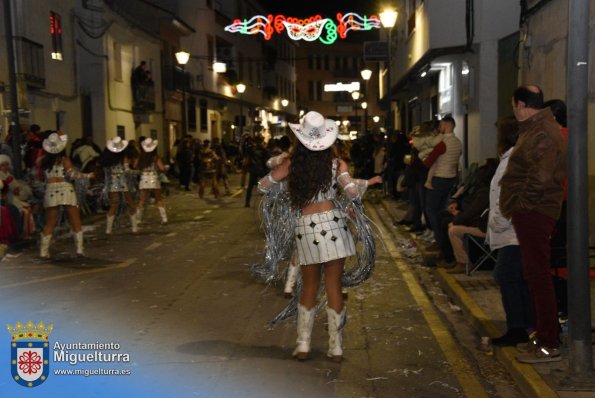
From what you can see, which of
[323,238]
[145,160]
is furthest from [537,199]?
[145,160]

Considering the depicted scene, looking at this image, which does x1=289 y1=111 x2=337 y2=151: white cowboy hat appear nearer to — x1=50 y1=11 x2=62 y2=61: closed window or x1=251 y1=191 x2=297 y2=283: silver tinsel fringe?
x1=251 y1=191 x2=297 y2=283: silver tinsel fringe

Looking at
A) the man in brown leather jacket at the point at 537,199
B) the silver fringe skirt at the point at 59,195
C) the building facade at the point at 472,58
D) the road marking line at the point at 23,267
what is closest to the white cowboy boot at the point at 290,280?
the man in brown leather jacket at the point at 537,199

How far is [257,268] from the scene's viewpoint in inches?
271

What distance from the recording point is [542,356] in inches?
210

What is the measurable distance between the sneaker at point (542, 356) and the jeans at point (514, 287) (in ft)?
1.46

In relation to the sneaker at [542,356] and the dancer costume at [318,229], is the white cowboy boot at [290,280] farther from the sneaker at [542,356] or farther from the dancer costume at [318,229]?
the sneaker at [542,356]

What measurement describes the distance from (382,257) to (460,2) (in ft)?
24.6

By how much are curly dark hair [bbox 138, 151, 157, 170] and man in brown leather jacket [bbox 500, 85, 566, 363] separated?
32.8ft

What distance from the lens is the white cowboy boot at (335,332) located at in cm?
563

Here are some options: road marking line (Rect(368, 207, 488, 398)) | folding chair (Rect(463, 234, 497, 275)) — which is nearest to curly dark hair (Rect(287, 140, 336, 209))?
road marking line (Rect(368, 207, 488, 398))

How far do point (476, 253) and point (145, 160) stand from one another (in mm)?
7757

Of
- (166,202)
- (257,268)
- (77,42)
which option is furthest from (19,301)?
(77,42)

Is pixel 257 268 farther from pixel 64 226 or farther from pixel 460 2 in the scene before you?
pixel 460 2

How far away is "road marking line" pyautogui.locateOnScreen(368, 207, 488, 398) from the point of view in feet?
17.0
